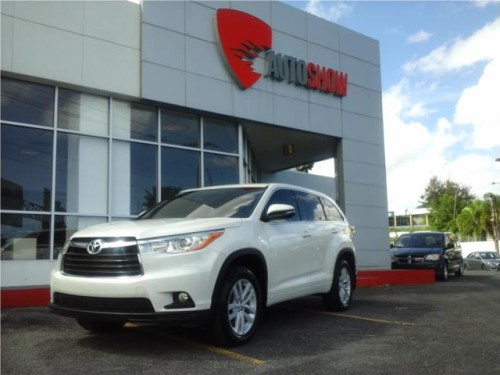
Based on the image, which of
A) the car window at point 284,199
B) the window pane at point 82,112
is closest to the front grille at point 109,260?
the car window at point 284,199

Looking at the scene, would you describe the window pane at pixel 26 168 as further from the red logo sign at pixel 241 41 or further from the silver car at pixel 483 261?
the silver car at pixel 483 261

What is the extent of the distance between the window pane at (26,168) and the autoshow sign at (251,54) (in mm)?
5250

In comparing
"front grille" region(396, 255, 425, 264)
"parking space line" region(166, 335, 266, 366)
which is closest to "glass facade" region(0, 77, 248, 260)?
"parking space line" region(166, 335, 266, 366)

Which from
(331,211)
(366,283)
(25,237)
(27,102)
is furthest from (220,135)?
(331,211)

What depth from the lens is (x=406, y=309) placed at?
28.1ft

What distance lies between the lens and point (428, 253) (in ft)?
53.2

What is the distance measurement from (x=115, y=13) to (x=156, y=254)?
Answer: 337 inches

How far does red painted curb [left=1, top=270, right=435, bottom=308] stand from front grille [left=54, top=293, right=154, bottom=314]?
3.91 metres

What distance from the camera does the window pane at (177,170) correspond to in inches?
503

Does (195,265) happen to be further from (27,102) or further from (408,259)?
(408,259)

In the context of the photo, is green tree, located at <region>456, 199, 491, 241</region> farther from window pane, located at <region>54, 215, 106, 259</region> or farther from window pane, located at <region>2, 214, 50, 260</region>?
window pane, located at <region>2, 214, 50, 260</region>

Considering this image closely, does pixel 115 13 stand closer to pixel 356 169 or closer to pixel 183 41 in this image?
pixel 183 41

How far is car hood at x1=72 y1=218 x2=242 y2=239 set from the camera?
5.09m

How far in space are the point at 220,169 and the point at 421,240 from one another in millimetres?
7750
